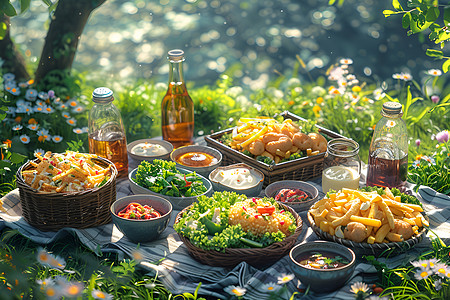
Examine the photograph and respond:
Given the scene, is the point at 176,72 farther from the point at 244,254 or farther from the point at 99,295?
the point at 99,295

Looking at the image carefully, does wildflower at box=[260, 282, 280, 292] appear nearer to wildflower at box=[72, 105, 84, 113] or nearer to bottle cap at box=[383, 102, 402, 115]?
bottle cap at box=[383, 102, 402, 115]

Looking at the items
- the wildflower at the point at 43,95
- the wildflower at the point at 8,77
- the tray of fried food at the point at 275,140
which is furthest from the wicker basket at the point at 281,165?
the wildflower at the point at 8,77

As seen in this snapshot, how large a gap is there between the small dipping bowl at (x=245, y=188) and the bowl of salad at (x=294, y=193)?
0.07 m

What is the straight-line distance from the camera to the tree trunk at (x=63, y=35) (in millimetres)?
5917

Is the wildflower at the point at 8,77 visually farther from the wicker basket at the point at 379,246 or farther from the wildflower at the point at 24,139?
the wicker basket at the point at 379,246

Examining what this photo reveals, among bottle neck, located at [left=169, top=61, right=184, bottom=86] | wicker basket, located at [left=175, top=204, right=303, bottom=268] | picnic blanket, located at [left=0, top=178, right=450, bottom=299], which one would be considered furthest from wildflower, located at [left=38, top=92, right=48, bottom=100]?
wicker basket, located at [left=175, top=204, right=303, bottom=268]

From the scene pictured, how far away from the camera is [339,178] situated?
426cm

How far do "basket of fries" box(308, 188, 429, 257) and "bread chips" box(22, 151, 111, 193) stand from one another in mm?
1444

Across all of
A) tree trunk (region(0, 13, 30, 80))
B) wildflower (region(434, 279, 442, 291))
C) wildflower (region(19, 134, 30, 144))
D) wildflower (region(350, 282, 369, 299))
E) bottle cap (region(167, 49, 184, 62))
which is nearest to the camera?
wildflower (region(350, 282, 369, 299))

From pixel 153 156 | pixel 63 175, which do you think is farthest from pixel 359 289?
pixel 153 156

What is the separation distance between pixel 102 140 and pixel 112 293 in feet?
4.78

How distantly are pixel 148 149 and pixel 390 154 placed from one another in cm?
190

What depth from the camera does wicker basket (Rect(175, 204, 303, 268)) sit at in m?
3.42

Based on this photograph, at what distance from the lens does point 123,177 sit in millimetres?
4668
